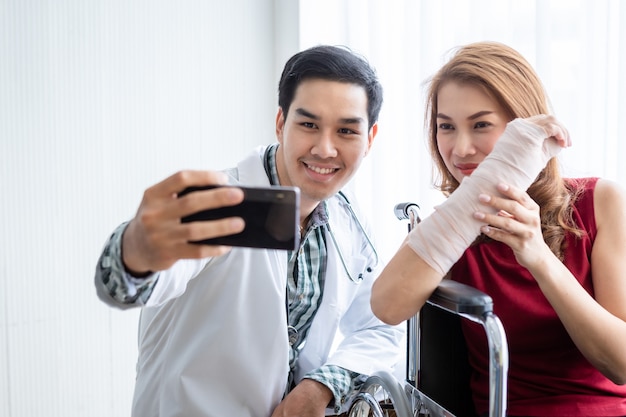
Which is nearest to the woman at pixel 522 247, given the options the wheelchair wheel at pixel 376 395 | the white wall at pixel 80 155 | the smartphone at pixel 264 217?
the wheelchair wheel at pixel 376 395

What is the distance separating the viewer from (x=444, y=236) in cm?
106

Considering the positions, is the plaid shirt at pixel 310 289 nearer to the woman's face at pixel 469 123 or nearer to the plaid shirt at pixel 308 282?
the plaid shirt at pixel 308 282

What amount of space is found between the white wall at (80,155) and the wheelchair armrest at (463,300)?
1.35 m

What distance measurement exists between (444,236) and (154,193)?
495mm

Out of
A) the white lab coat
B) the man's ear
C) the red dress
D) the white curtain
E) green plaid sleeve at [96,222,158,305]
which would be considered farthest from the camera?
the white curtain

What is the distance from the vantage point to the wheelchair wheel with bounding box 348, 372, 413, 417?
1.21m

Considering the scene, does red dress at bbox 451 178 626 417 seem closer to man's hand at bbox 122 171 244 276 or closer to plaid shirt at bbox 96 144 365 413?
plaid shirt at bbox 96 144 365 413

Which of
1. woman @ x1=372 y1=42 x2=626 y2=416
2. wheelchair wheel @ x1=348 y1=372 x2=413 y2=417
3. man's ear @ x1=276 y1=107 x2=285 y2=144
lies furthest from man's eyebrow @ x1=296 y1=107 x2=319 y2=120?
wheelchair wheel @ x1=348 y1=372 x2=413 y2=417

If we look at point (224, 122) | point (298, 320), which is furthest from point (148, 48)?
point (298, 320)

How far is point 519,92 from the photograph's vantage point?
1.23 m

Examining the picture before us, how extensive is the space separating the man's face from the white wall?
893 mm

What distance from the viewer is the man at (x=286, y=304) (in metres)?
1.34

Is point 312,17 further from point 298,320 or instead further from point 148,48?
point 298,320

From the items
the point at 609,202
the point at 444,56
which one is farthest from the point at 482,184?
the point at 444,56
